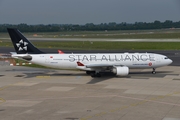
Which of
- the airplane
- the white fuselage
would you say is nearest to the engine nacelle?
the airplane

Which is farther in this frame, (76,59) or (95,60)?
(95,60)

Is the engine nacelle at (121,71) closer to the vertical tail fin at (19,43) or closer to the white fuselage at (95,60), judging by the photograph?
the white fuselage at (95,60)

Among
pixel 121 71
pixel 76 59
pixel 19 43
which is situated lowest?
pixel 121 71

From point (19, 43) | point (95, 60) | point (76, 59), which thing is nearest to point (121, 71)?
point (95, 60)

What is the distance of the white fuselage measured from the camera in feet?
164

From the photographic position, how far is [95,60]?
166 feet

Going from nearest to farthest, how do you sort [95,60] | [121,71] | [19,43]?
[121,71] → [19,43] → [95,60]

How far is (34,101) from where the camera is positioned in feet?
113

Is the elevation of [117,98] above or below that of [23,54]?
below

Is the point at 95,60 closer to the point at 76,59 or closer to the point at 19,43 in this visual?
the point at 76,59

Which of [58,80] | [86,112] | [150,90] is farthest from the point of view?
[58,80]

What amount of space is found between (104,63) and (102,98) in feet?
51.2

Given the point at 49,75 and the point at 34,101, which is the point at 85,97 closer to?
the point at 34,101

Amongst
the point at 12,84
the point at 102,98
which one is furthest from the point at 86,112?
the point at 12,84
